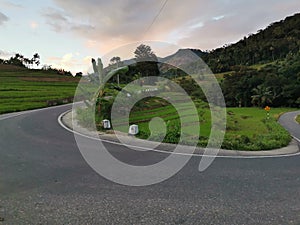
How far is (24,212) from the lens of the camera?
4.27 meters

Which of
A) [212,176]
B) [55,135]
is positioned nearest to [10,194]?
[212,176]

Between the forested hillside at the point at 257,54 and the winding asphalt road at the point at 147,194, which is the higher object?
the forested hillside at the point at 257,54

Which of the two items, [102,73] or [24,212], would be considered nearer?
[24,212]

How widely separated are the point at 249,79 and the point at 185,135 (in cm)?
3620

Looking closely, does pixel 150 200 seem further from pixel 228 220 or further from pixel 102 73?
pixel 102 73

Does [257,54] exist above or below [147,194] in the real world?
above

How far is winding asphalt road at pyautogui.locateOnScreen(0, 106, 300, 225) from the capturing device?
4145mm

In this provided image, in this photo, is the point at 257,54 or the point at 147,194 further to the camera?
the point at 257,54

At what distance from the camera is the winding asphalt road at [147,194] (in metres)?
4.14

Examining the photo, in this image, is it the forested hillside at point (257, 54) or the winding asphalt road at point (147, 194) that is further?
the forested hillside at point (257, 54)

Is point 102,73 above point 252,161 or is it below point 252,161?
above

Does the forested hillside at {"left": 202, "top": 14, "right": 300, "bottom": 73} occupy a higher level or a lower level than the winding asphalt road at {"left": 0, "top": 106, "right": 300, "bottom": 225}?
higher

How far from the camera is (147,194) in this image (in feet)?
16.8

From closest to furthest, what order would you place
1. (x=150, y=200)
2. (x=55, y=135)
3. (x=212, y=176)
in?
(x=150, y=200) < (x=212, y=176) < (x=55, y=135)
